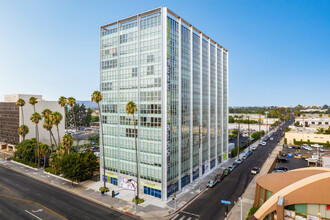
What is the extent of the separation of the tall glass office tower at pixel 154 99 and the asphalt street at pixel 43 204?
10.8m

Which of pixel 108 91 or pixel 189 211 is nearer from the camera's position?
pixel 189 211

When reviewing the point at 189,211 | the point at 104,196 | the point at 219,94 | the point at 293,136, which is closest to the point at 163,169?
the point at 189,211

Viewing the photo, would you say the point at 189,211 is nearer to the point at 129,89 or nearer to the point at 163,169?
the point at 163,169

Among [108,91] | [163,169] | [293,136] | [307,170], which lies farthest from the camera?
[293,136]

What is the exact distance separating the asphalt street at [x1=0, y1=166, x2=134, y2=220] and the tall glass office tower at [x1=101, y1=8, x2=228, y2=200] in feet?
35.6

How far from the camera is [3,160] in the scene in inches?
3145

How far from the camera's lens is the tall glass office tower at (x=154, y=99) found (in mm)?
44344

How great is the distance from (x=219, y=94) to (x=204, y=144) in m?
23.3

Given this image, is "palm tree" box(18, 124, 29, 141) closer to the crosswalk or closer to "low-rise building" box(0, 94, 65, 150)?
"low-rise building" box(0, 94, 65, 150)

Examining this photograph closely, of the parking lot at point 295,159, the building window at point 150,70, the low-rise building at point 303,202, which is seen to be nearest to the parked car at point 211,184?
the low-rise building at point 303,202

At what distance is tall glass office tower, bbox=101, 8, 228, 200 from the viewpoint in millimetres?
44344

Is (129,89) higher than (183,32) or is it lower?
lower

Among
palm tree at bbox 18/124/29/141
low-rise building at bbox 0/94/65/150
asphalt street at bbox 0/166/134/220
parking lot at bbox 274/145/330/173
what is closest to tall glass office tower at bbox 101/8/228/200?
asphalt street at bbox 0/166/134/220

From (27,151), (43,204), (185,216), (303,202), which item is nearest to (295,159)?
(303,202)
